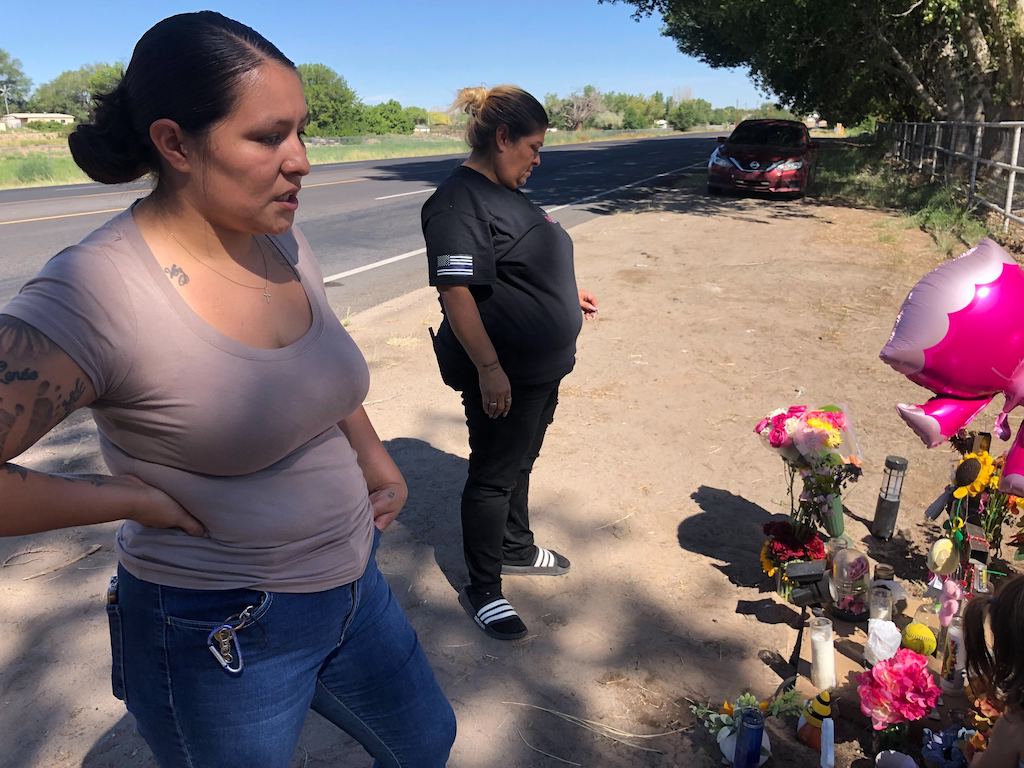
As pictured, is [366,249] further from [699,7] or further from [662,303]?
[699,7]

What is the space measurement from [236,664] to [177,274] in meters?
0.67

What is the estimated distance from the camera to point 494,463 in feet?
8.87

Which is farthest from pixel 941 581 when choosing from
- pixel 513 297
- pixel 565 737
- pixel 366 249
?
pixel 366 249

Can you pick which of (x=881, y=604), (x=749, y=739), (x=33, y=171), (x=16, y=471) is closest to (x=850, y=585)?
(x=881, y=604)

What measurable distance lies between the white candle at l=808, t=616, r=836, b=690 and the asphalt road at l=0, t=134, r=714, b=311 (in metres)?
2.26

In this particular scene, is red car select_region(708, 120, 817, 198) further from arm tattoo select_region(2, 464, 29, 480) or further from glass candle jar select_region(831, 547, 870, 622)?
arm tattoo select_region(2, 464, 29, 480)

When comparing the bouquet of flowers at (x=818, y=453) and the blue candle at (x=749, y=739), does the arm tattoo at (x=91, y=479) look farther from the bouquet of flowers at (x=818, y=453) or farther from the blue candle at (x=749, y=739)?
the bouquet of flowers at (x=818, y=453)

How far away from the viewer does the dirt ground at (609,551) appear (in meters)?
2.36

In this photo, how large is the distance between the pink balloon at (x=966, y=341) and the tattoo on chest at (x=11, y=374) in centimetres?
204

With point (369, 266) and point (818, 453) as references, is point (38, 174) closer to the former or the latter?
point (369, 266)

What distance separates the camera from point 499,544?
2.82m

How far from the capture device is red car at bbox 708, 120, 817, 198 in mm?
15195

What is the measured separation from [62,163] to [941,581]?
3035cm

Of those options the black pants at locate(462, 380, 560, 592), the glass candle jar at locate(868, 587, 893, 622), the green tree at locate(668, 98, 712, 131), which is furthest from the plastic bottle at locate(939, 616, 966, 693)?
the green tree at locate(668, 98, 712, 131)
